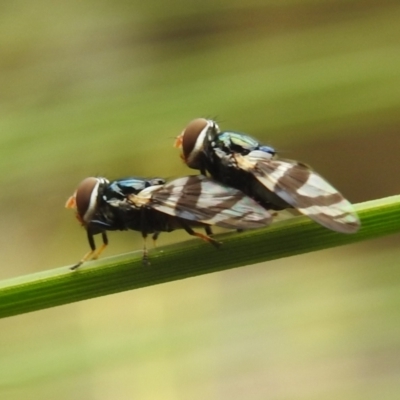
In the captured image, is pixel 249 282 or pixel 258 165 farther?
pixel 249 282

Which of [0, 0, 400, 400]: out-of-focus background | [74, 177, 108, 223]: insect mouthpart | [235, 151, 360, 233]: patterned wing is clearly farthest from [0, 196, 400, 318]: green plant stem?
[0, 0, 400, 400]: out-of-focus background

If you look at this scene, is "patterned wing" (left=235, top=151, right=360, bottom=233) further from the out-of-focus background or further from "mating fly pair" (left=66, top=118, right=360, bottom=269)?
the out-of-focus background

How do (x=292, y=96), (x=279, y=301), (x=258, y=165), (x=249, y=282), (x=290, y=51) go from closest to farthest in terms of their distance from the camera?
A: (x=258, y=165) → (x=292, y=96) → (x=279, y=301) → (x=290, y=51) → (x=249, y=282)

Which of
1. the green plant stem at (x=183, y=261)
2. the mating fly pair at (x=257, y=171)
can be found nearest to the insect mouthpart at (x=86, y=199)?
the mating fly pair at (x=257, y=171)

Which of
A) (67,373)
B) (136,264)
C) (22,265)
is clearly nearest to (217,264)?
Result: (136,264)

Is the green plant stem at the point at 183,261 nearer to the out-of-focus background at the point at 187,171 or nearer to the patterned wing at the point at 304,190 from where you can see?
the patterned wing at the point at 304,190

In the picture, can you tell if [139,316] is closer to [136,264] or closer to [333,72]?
[333,72]
